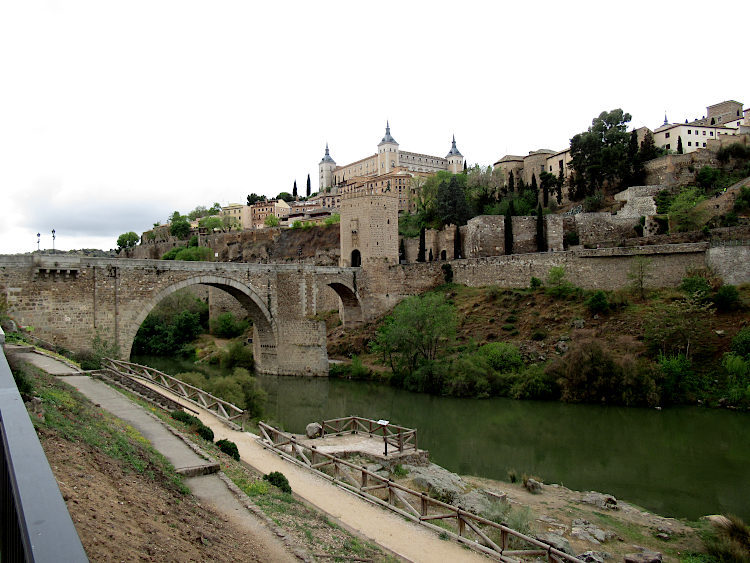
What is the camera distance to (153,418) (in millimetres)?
11695

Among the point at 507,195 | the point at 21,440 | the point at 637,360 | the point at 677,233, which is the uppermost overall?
the point at 507,195

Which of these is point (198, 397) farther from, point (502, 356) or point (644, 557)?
point (502, 356)

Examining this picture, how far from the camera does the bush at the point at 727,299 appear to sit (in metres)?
23.9

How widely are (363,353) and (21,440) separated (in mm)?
31792

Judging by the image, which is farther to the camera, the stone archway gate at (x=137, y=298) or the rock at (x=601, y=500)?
the stone archway gate at (x=137, y=298)

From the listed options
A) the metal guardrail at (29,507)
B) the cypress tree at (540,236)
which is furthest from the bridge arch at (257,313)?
the metal guardrail at (29,507)

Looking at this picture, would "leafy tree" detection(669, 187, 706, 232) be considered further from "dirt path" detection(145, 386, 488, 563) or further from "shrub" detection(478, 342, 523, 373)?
"dirt path" detection(145, 386, 488, 563)

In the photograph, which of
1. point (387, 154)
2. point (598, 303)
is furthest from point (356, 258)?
point (387, 154)

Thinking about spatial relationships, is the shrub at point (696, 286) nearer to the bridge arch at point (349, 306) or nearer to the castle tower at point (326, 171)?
the bridge arch at point (349, 306)

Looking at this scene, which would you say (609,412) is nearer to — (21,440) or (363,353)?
(363,353)

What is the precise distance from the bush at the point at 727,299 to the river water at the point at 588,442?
5.55 meters

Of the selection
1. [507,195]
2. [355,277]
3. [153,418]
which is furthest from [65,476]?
[507,195]

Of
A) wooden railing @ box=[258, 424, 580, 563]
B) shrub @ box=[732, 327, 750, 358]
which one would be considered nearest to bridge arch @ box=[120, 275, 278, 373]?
wooden railing @ box=[258, 424, 580, 563]

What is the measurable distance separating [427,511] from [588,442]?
10286 mm
